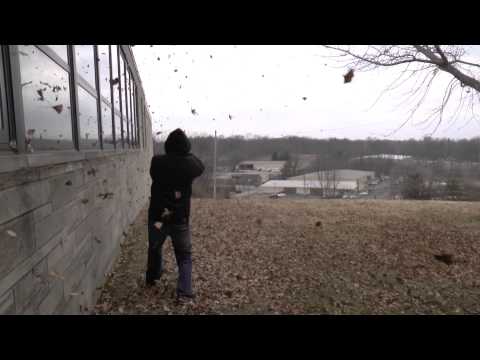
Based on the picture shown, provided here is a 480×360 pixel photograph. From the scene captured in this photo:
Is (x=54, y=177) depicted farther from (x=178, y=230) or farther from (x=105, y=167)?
(x=105, y=167)

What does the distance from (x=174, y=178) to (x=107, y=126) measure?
114 inches

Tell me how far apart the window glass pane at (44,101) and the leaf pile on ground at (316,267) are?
2180mm

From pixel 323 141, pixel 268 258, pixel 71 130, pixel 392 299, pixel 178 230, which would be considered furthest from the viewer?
pixel 323 141

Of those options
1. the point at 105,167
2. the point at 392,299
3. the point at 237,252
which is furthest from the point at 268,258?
the point at 105,167

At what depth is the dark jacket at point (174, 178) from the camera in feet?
12.6

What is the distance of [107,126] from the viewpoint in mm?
5895

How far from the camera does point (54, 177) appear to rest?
8.21ft

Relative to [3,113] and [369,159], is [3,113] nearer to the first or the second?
[3,113]

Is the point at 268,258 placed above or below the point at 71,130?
below

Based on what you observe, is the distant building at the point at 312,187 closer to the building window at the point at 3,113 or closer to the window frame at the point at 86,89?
the window frame at the point at 86,89

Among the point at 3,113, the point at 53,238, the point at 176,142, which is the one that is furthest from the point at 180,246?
the point at 3,113

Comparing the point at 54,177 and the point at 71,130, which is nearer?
the point at 54,177

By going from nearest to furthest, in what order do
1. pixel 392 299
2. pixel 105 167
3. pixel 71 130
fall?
pixel 71 130 → pixel 392 299 → pixel 105 167

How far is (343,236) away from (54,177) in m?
6.35
